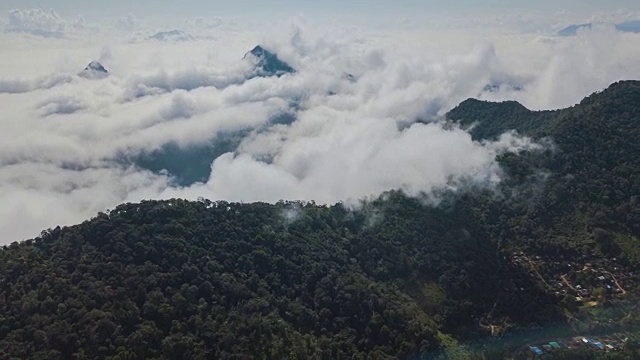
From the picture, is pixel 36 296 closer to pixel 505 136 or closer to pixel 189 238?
pixel 189 238

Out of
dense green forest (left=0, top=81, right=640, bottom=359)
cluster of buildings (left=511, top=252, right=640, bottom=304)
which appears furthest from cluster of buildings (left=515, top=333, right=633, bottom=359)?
cluster of buildings (left=511, top=252, right=640, bottom=304)

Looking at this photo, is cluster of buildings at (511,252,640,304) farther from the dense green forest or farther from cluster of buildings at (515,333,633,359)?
cluster of buildings at (515,333,633,359)

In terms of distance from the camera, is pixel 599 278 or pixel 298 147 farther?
pixel 298 147

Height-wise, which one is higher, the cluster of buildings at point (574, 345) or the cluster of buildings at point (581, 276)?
the cluster of buildings at point (581, 276)

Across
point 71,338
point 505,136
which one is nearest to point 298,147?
point 505,136

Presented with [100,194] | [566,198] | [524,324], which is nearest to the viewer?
[524,324]

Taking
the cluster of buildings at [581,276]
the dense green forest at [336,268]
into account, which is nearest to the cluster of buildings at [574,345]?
the dense green forest at [336,268]

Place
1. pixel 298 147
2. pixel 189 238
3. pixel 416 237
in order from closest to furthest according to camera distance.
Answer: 1. pixel 189 238
2. pixel 416 237
3. pixel 298 147

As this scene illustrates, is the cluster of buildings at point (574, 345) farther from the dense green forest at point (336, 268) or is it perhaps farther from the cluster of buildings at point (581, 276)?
the cluster of buildings at point (581, 276)
